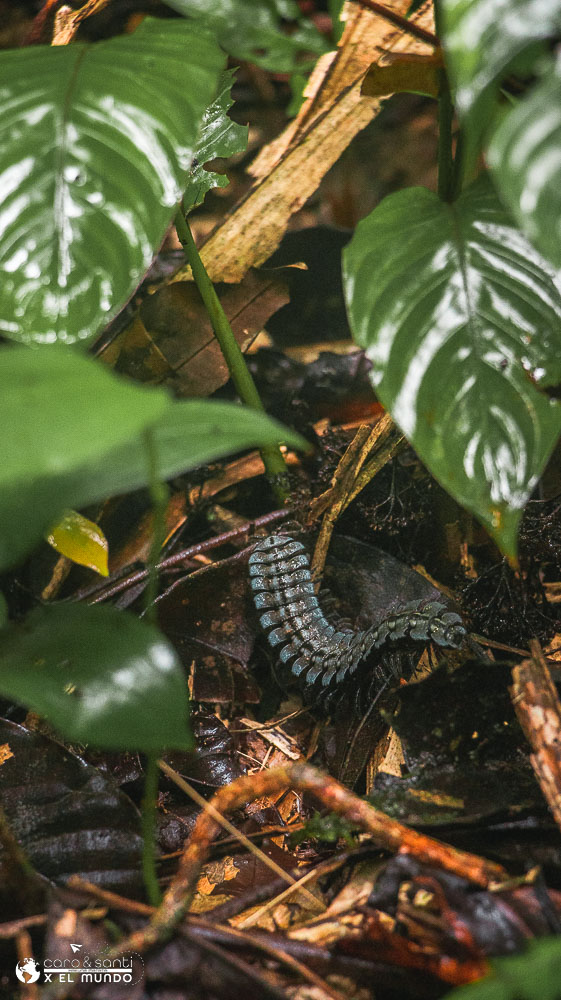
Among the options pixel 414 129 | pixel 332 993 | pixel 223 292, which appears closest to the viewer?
pixel 332 993

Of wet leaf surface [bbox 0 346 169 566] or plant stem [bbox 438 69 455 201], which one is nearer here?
wet leaf surface [bbox 0 346 169 566]

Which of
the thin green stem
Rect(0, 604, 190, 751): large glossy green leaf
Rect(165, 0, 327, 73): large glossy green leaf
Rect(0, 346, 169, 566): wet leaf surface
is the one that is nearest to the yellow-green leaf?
the thin green stem

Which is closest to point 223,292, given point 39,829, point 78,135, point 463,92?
point 78,135

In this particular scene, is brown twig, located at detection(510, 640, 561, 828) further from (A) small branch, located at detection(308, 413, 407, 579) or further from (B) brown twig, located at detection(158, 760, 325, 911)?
(A) small branch, located at detection(308, 413, 407, 579)

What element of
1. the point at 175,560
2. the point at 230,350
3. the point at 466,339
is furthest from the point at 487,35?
the point at 175,560

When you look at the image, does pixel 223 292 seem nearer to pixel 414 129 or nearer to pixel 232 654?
pixel 232 654

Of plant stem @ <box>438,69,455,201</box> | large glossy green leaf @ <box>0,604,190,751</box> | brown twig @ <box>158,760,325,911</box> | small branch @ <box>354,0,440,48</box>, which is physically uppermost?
small branch @ <box>354,0,440,48</box>
